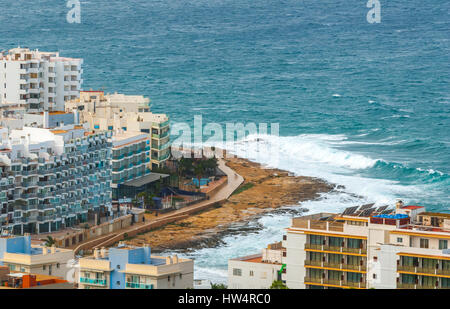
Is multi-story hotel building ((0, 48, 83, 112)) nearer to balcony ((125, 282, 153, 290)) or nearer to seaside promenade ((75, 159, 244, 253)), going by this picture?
seaside promenade ((75, 159, 244, 253))

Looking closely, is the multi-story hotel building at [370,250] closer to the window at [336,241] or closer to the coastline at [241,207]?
the window at [336,241]

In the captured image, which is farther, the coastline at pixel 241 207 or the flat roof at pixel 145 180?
the flat roof at pixel 145 180

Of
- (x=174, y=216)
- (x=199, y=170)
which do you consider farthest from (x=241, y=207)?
(x=199, y=170)

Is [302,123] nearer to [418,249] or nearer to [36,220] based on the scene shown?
[36,220]

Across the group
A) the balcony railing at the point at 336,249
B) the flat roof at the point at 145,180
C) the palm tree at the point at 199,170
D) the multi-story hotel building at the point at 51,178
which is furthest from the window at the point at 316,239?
the palm tree at the point at 199,170

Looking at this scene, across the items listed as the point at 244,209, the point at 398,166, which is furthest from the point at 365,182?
the point at 244,209

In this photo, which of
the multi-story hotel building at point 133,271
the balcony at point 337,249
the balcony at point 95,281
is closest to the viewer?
the multi-story hotel building at point 133,271

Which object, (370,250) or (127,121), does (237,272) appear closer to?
(370,250)
